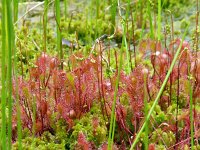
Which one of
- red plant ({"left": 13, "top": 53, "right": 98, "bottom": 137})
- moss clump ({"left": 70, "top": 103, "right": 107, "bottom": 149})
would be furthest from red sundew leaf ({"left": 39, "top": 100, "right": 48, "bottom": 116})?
moss clump ({"left": 70, "top": 103, "right": 107, "bottom": 149})

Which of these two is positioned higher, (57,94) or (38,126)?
(57,94)

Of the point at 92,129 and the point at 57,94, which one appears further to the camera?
the point at 57,94

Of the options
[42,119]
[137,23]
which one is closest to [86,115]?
[42,119]

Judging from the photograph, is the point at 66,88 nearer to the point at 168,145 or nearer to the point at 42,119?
the point at 42,119

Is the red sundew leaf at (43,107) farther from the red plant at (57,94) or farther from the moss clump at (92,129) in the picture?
the moss clump at (92,129)

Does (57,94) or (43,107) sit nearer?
(43,107)

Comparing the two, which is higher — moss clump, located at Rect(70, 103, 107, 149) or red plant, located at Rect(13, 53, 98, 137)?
red plant, located at Rect(13, 53, 98, 137)

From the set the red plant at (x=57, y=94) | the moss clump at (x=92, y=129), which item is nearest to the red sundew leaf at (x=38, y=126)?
the red plant at (x=57, y=94)

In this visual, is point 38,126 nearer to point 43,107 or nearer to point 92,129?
point 43,107

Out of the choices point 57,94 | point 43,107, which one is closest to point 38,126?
point 43,107

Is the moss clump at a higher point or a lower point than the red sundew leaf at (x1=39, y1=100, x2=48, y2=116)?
lower

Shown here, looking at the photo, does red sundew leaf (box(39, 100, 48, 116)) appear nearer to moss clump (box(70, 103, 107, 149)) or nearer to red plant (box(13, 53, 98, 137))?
red plant (box(13, 53, 98, 137))
